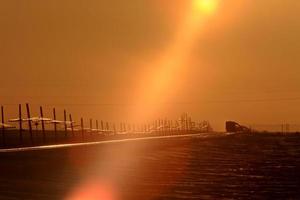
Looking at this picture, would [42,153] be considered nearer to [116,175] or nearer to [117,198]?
[116,175]

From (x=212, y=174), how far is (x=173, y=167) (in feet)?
13.7

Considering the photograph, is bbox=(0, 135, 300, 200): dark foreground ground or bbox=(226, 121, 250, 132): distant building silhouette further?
bbox=(226, 121, 250, 132): distant building silhouette

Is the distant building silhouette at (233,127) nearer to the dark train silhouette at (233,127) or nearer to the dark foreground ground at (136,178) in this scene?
the dark train silhouette at (233,127)

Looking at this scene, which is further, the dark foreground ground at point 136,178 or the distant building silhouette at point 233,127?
the distant building silhouette at point 233,127

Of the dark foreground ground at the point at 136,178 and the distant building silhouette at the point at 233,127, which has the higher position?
the dark foreground ground at the point at 136,178

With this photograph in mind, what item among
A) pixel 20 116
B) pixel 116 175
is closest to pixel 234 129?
pixel 20 116

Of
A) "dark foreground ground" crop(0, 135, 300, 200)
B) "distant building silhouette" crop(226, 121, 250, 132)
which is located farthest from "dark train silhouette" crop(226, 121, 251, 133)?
"dark foreground ground" crop(0, 135, 300, 200)

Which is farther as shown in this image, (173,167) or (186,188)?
(173,167)

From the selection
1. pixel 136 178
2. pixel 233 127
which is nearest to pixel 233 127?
Result: pixel 233 127

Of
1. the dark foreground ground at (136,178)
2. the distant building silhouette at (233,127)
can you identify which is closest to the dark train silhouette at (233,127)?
the distant building silhouette at (233,127)

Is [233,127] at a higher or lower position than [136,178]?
lower

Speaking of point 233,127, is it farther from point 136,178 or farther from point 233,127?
point 136,178

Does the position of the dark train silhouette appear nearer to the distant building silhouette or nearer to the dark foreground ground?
the distant building silhouette

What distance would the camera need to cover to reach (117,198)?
1673cm
